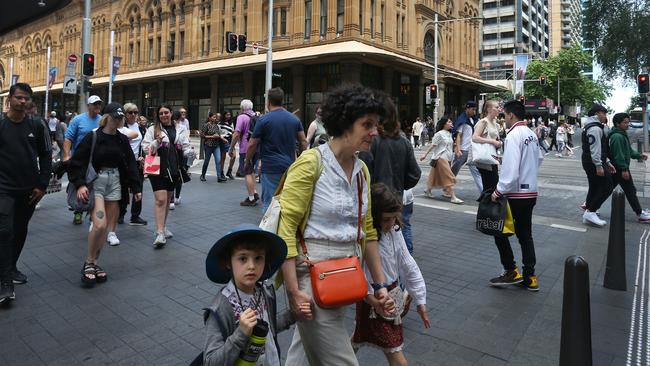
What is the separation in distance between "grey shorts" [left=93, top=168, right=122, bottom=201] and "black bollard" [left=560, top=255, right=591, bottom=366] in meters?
4.54

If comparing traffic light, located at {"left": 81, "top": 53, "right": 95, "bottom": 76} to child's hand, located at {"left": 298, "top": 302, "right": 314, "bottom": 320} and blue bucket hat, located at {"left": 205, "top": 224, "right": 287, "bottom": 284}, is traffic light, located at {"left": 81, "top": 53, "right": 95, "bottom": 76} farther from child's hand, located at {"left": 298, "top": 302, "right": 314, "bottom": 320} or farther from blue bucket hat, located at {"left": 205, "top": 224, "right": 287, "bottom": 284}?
child's hand, located at {"left": 298, "top": 302, "right": 314, "bottom": 320}

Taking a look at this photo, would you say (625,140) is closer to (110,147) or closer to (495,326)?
(495,326)

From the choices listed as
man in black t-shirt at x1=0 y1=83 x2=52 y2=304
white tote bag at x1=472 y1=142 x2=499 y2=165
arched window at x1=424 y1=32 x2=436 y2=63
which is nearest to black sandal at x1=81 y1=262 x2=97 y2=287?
man in black t-shirt at x1=0 y1=83 x2=52 y2=304

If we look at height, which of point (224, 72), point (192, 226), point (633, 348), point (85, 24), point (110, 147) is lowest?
point (633, 348)

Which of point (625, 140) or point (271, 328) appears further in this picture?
point (625, 140)

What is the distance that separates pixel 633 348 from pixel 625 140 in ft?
18.4

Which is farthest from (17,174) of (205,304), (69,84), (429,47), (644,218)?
(429,47)

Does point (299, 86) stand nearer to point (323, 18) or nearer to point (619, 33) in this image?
point (323, 18)

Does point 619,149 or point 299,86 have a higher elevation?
point 299,86

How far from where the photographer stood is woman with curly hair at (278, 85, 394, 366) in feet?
7.17

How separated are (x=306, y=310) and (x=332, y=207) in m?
0.49

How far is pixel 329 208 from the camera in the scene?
7.26 ft

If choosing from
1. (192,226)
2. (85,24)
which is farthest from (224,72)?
(192,226)

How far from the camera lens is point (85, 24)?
15.1m
